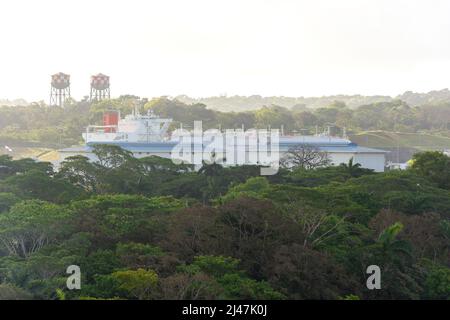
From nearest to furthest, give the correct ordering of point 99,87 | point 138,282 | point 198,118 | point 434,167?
point 138,282 → point 434,167 → point 198,118 → point 99,87

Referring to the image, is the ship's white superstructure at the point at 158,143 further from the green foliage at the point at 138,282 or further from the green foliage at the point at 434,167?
the green foliage at the point at 138,282

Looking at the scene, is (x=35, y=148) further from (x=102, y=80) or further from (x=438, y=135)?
(x=438, y=135)

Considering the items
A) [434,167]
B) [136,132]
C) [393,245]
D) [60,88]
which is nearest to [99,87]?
[60,88]

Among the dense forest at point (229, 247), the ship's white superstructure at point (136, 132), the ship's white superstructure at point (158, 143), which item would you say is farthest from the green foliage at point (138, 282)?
the ship's white superstructure at point (136, 132)

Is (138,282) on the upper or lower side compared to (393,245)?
lower

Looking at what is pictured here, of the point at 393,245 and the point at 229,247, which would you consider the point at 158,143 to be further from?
the point at 229,247
